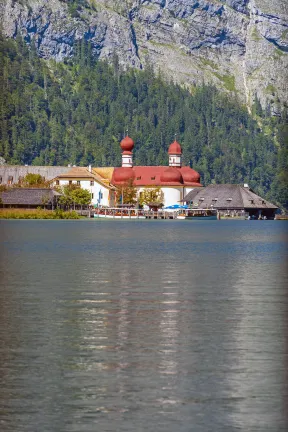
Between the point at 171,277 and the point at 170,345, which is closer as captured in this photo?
the point at 170,345

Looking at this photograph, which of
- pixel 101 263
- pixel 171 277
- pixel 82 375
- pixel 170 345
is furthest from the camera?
pixel 101 263

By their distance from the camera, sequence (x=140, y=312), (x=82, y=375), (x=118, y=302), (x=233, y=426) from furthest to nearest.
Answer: (x=118, y=302), (x=140, y=312), (x=82, y=375), (x=233, y=426)

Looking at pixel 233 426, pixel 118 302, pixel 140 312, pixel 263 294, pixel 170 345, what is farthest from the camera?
pixel 263 294

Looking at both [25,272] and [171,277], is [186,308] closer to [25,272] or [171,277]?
[171,277]

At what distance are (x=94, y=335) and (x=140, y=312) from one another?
576 cm

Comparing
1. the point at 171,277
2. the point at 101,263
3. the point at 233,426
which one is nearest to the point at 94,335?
the point at 233,426

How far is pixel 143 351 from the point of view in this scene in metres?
31.1

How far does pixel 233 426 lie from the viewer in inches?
904

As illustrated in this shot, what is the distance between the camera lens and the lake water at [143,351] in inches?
944

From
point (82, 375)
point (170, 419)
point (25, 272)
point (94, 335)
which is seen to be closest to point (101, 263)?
point (25, 272)

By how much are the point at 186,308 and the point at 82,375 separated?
45.6 feet

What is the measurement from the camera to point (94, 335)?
1341 inches

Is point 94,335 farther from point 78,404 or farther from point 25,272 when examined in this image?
point 25,272

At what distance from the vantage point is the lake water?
23969 mm
